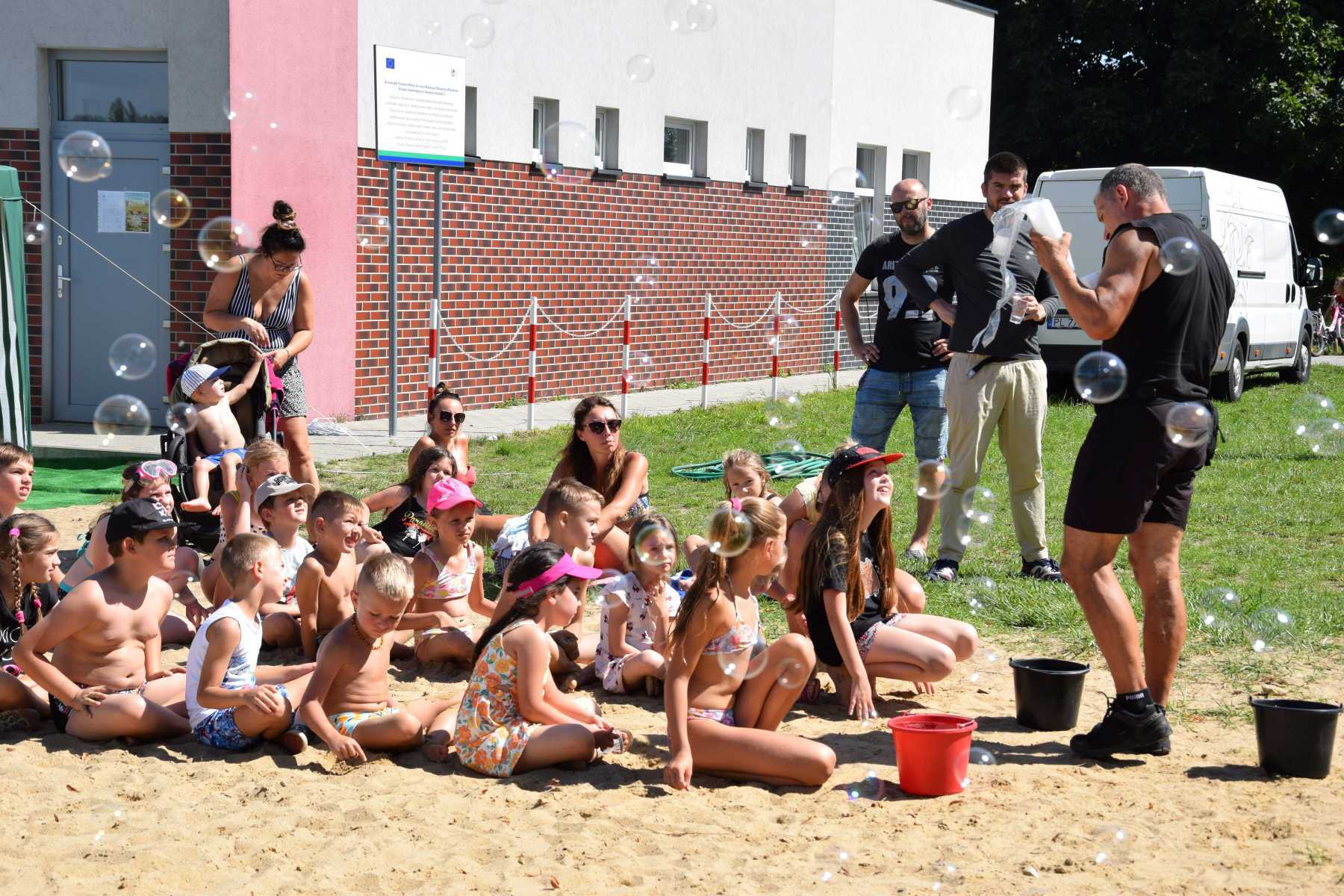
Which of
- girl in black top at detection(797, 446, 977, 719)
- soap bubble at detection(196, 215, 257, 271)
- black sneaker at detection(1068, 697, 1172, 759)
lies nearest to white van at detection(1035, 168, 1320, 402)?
soap bubble at detection(196, 215, 257, 271)

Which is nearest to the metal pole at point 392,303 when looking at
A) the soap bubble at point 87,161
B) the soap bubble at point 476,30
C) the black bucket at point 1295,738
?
the soap bubble at point 476,30

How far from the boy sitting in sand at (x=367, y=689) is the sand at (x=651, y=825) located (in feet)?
0.27

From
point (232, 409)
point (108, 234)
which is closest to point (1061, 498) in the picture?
point (232, 409)

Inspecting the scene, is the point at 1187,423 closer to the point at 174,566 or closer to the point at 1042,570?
the point at 1042,570

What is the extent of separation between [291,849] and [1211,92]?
2793 centimetres

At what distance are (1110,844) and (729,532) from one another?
1.46 meters

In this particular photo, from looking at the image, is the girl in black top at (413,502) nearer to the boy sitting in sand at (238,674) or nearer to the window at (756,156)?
the boy sitting in sand at (238,674)

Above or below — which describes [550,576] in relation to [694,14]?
below

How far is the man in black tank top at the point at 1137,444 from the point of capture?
466 centimetres

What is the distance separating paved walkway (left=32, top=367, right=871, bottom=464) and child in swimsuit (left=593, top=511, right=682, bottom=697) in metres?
5.46

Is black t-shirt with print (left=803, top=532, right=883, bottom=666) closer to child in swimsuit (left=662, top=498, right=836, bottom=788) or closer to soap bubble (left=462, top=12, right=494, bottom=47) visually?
child in swimsuit (left=662, top=498, right=836, bottom=788)

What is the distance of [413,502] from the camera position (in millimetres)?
6879

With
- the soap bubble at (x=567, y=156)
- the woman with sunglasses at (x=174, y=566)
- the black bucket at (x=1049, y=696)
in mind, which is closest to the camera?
the black bucket at (x=1049, y=696)

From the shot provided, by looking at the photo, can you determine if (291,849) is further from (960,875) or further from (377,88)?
(377,88)
